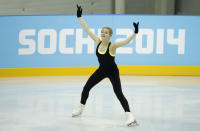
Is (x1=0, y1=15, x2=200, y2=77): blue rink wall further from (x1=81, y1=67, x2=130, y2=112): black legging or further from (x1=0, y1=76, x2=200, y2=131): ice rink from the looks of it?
(x1=81, y1=67, x2=130, y2=112): black legging

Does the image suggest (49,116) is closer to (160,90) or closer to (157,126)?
(157,126)

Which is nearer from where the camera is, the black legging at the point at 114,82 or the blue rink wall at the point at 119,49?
the black legging at the point at 114,82

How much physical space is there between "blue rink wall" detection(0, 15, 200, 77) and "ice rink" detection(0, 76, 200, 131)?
0.62 metres

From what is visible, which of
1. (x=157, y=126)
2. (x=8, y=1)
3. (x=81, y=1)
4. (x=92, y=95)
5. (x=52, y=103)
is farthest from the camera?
(x=81, y=1)

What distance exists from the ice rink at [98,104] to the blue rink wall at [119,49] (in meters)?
0.62

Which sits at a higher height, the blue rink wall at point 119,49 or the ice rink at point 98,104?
the blue rink wall at point 119,49

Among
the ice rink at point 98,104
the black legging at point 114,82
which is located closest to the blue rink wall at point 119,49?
the ice rink at point 98,104

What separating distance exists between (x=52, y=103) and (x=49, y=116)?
1195mm

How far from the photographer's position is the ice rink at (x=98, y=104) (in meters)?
6.44

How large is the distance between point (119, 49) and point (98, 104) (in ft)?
14.8

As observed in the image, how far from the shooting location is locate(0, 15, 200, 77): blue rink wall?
1230 cm

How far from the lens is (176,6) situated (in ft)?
60.8

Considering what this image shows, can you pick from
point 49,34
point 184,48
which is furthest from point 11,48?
point 184,48

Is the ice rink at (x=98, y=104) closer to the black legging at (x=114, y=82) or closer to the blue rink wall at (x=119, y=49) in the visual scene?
the black legging at (x=114, y=82)
